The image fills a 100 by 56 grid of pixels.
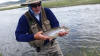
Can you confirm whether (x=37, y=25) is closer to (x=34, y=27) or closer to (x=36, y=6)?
(x=34, y=27)

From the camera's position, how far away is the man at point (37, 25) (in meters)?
5.80

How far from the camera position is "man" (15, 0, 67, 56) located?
5.80 metres

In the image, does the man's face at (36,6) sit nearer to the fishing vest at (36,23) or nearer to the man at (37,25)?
the man at (37,25)

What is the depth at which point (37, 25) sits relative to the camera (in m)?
6.20

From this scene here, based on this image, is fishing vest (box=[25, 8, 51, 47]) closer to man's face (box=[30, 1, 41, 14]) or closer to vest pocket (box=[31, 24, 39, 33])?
vest pocket (box=[31, 24, 39, 33])

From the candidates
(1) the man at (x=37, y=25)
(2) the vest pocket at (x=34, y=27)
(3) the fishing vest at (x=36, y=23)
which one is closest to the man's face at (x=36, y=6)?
(1) the man at (x=37, y=25)

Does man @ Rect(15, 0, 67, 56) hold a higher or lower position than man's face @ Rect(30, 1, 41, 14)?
lower

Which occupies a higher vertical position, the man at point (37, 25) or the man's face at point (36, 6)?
the man's face at point (36, 6)

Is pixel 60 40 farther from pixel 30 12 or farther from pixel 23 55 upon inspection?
pixel 30 12

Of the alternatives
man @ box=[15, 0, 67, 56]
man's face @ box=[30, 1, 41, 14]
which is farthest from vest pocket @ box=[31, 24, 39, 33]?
man's face @ box=[30, 1, 41, 14]

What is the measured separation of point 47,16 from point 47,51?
1071 mm

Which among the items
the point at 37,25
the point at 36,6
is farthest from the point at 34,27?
the point at 36,6

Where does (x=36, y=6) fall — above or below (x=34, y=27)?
above

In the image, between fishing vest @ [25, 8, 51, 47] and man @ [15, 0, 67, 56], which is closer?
man @ [15, 0, 67, 56]
